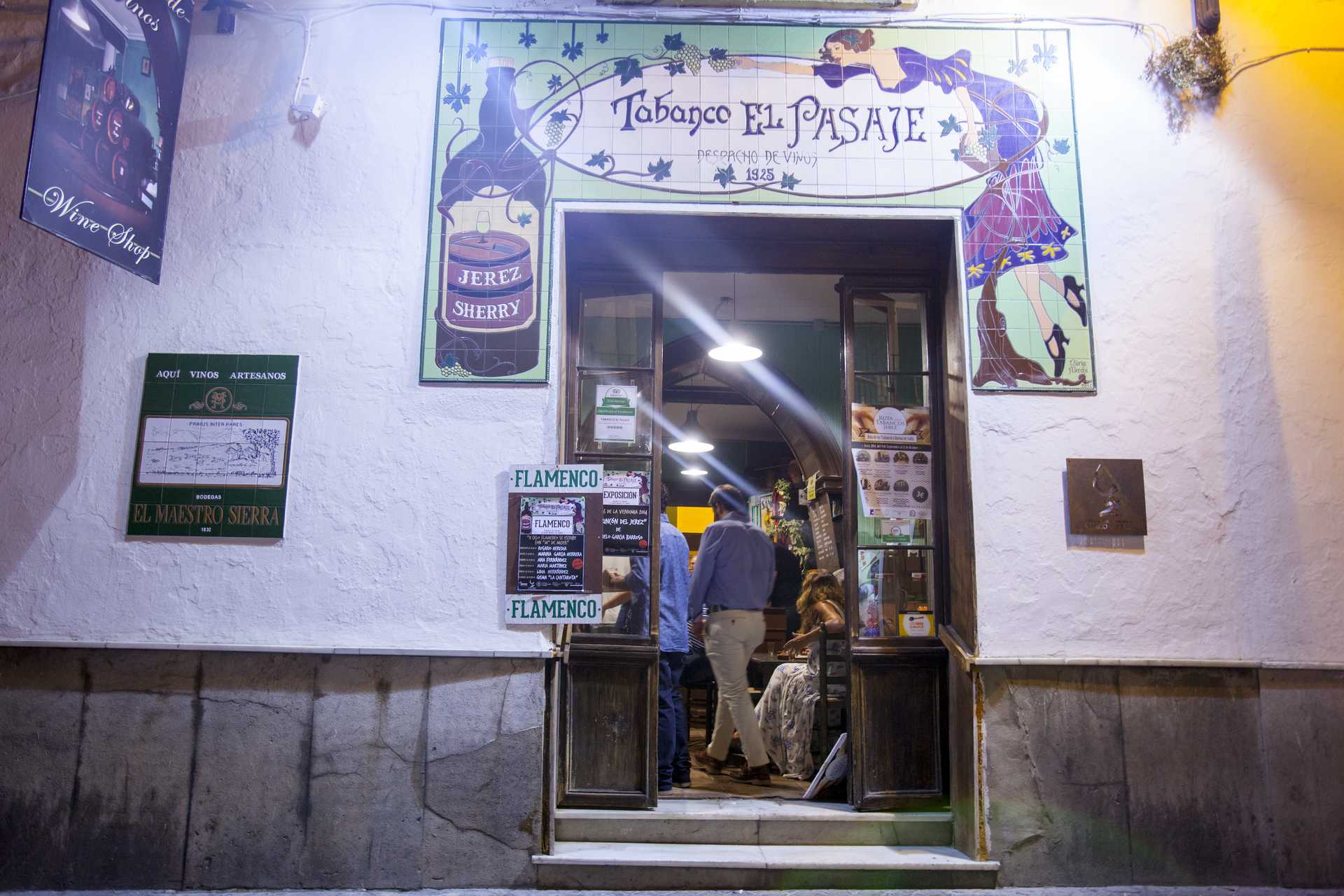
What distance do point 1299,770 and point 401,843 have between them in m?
4.08

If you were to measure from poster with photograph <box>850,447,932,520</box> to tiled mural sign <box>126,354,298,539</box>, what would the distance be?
2.88 metres

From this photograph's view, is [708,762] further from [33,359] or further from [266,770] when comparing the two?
[33,359]

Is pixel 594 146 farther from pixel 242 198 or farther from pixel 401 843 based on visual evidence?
pixel 401 843

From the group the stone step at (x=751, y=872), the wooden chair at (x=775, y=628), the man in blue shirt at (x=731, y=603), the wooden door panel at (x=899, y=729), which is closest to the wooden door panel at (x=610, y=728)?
the stone step at (x=751, y=872)

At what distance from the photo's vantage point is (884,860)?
4.24m

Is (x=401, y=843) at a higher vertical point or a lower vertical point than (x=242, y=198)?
lower

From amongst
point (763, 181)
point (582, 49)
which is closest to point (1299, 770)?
point (763, 181)

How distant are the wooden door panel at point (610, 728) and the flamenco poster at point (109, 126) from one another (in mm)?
2787

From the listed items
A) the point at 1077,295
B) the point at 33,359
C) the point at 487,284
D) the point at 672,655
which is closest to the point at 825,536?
the point at 672,655

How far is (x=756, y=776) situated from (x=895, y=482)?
217 cm

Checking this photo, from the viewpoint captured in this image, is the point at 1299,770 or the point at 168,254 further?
the point at 168,254

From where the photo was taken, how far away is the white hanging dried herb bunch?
4.68m

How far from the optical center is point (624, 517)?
15.9ft

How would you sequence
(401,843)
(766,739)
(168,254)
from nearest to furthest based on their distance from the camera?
(401,843) < (168,254) < (766,739)
